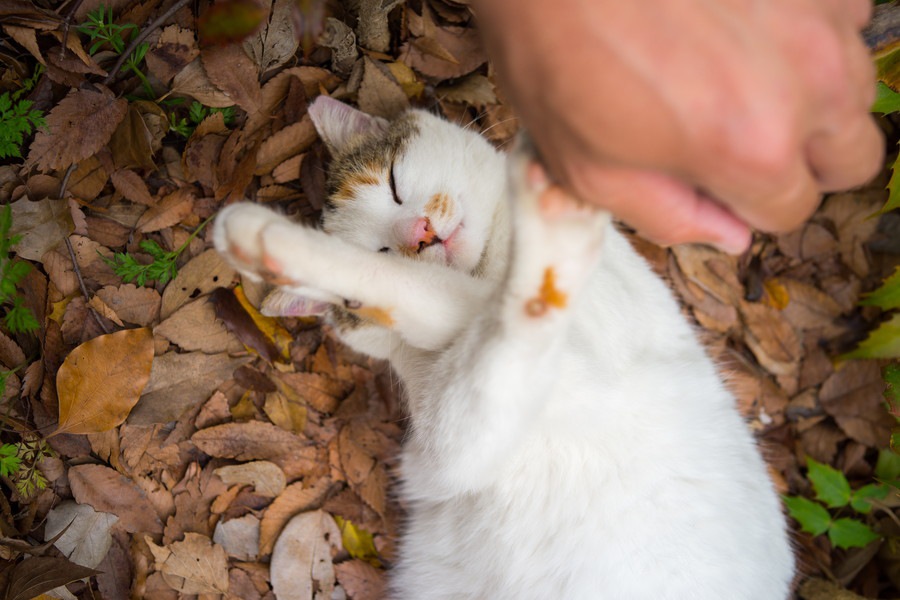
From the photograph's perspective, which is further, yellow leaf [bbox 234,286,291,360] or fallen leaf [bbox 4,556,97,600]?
yellow leaf [bbox 234,286,291,360]

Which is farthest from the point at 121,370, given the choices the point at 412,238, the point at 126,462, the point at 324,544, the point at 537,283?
the point at 537,283

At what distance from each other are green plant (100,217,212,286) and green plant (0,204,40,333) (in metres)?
0.29

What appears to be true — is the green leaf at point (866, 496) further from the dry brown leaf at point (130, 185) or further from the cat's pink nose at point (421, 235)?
the dry brown leaf at point (130, 185)

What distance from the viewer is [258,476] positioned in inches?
90.4

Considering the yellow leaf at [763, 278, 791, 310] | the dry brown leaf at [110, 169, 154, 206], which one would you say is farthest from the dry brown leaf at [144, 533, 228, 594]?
the yellow leaf at [763, 278, 791, 310]

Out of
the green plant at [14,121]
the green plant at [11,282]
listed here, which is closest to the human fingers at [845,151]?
the green plant at [11,282]

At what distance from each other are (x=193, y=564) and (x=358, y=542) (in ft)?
2.01

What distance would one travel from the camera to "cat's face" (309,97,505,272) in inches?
72.4

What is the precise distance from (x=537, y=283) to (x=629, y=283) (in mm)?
806

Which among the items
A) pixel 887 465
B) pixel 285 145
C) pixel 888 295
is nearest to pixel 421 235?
pixel 285 145

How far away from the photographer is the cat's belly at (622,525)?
1.67 m

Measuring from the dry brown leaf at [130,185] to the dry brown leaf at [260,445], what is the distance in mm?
879

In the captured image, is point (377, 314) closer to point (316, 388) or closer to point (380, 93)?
point (316, 388)

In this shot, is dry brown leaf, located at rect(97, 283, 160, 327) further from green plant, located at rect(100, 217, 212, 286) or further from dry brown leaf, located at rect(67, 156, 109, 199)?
dry brown leaf, located at rect(67, 156, 109, 199)
